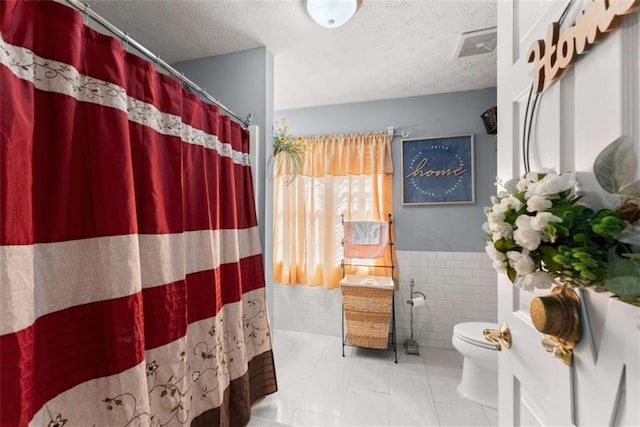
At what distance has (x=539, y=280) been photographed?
0.51 m

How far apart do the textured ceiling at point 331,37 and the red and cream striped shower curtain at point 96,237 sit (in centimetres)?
71

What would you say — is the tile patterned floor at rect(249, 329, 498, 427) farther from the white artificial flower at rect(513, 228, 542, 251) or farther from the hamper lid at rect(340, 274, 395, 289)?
the white artificial flower at rect(513, 228, 542, 251)

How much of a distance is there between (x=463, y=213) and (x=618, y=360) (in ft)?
7.46

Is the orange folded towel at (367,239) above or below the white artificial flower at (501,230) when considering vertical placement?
below

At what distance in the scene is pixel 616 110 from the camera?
45 centimetres

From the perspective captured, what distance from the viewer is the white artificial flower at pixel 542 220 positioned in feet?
1.48

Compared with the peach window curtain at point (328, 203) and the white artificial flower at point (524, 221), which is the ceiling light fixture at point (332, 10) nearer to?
the peach window curtain at point (328, 203)

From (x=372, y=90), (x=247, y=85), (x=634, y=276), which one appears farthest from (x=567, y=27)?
(x=372, y=90)

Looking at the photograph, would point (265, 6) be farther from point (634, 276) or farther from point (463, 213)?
point (463, 213)

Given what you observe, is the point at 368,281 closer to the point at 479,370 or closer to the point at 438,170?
the point at 479,370

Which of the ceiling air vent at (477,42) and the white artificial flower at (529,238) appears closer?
the white artificial flower at (529,238)

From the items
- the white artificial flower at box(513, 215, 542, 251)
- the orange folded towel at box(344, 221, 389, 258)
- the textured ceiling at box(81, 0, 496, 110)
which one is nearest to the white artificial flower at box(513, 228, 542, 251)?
the white artificial flower at box(513, 215, 542, 251)

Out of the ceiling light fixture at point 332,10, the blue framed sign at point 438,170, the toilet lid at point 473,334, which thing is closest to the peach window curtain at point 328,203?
the blue framed sign at point 438,170

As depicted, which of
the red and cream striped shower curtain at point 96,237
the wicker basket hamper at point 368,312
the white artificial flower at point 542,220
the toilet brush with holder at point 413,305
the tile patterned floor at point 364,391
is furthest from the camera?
the toilet brush with holder at point 413,305
